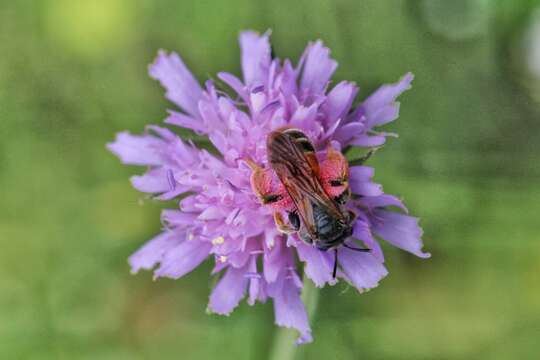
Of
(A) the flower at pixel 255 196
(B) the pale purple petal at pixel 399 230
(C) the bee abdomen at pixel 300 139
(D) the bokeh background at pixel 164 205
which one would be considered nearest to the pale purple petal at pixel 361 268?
(A) the flower at pixel 255 196

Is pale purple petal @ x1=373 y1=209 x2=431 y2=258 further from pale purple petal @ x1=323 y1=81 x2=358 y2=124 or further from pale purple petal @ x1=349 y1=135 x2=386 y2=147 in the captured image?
pale purple petal @ x1=323 y1=81 x2=358 y2=124

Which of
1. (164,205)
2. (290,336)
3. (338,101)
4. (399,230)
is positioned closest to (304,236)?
(399,230)

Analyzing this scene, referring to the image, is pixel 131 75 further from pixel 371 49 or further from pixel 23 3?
pixel 371 49

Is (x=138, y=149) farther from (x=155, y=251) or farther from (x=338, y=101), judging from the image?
(x=338, y=101)

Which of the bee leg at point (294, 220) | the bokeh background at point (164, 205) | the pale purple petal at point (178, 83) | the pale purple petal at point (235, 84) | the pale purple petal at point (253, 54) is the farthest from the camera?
the bokeh background at point (164, 205)

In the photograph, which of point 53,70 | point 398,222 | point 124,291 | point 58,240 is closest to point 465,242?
point 398,222

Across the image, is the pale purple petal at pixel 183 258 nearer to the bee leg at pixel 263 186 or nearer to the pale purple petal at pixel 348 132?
the bee leg at pixel 263 186
